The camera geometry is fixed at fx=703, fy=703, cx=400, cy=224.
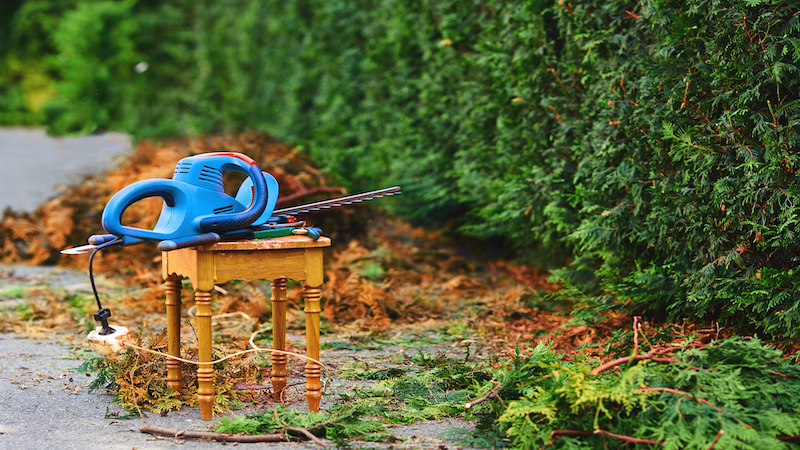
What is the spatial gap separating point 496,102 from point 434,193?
1901 millimetres

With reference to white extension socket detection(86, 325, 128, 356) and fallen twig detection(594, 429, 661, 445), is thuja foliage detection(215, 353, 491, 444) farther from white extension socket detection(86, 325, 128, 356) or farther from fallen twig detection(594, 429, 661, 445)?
fallen twig detection(594, 429, 661, 445)

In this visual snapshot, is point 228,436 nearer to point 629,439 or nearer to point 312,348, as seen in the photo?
point 312,348

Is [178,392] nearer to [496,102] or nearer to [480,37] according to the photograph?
[496,102]

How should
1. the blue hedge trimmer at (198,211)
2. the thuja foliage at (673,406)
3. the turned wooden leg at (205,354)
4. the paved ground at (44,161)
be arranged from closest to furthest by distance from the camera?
1. the thuja foliage at (673,406)
2. the blue hedge trimmer at (198,211)
3. the turned wooden leg at (205,354)
4. the paved ground at (44,161)

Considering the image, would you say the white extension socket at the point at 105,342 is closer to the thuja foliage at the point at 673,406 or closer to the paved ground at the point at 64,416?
the paved ground at the point at 64,416

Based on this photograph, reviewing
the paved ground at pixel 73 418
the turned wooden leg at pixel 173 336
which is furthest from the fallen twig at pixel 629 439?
the turned wooden leg at pixel 173 336

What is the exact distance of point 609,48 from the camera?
4773 mm

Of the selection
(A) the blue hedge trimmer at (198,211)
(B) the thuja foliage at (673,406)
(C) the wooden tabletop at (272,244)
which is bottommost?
(B) the thuja foliage at (673,406)

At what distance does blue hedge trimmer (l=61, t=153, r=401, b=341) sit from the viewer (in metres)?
3.26

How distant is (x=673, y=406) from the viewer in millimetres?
2898

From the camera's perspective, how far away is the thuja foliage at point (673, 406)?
2.81m

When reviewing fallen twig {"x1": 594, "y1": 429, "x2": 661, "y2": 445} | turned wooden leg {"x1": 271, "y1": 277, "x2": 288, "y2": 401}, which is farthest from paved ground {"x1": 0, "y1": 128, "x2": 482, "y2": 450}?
fallen twig {"x1": 594, "y1": 429, "x2": 661, "y2": 445}

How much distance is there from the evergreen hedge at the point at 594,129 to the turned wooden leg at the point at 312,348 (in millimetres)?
1987

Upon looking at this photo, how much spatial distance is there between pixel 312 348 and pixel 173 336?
81 cm
